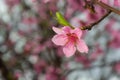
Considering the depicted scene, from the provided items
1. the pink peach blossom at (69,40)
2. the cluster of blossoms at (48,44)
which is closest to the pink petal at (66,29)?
the pink peach blossom at (69,40)

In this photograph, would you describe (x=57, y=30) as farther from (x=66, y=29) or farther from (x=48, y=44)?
(x=48, y=44)

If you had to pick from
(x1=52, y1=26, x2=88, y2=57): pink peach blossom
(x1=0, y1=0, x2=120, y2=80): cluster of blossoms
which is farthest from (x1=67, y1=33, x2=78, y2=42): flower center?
(x1=0, y1=0, x2=120, y2=80): cluster of blossoms

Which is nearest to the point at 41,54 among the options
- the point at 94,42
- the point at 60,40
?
the point at 94,42

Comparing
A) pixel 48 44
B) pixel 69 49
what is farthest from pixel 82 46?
pixel 48 44

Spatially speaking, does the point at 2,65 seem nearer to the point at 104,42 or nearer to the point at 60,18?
the point at 60,18

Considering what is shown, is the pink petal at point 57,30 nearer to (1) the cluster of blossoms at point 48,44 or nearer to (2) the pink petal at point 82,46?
(2) the pink petal at point 82,46

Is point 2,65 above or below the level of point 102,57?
above

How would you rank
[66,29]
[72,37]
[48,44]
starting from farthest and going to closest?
[48,44] → [72,37] → [66,29]
